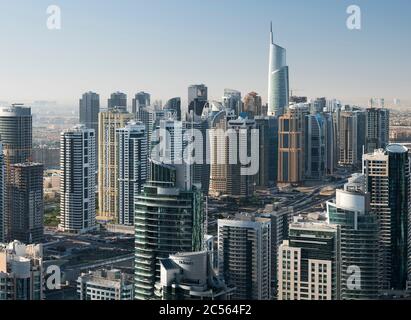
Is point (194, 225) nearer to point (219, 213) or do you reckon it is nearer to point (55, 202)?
point (219, 213)

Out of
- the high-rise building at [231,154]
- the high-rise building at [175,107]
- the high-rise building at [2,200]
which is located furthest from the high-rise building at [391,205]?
the high-rise building at [2,200]

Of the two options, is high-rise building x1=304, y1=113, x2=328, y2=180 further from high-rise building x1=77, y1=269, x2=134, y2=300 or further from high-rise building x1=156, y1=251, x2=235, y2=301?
high-rise building x1=156, y1=251, x2=235, y2=301

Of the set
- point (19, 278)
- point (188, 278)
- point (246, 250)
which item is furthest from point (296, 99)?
point (188, 278)

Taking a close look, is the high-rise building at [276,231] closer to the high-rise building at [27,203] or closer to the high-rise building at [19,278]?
the high-rise building at [19,278]

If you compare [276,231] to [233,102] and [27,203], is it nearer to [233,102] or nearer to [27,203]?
[233,102]

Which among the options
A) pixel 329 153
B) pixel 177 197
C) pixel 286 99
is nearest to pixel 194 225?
pixel 177 197

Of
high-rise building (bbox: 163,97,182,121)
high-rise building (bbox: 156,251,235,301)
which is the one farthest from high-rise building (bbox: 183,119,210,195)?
high-rise building (bbox: 156,251,235,301)
